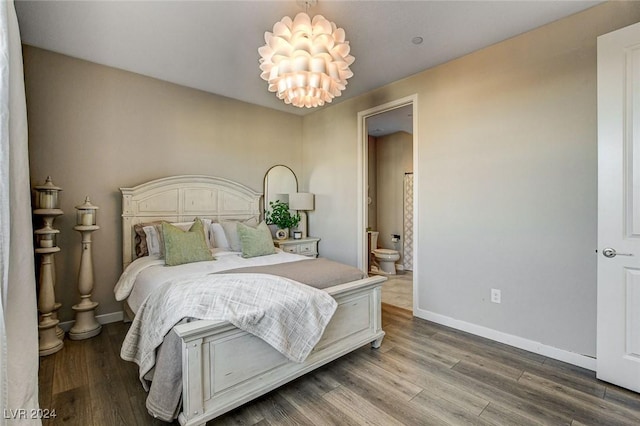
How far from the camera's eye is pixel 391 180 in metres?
5.74

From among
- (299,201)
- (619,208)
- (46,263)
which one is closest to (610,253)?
(619,208)

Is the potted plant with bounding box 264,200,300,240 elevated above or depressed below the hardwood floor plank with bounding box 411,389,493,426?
above

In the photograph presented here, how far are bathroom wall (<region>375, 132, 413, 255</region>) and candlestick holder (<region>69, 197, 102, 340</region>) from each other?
462 centimetres

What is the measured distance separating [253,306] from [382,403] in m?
0.99

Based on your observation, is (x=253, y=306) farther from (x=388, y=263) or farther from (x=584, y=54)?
(x=388, y=263)

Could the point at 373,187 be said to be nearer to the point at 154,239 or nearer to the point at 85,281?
the point at 154,239

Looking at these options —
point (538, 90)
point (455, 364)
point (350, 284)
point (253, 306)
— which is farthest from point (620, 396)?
point (253, 306)

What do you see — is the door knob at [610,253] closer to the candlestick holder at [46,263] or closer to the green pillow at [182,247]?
the green pillow at [182,247]

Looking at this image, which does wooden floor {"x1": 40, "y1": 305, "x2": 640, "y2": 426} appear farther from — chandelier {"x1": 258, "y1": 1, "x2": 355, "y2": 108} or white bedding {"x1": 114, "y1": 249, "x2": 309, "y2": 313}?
chandelier {"x1": 258, "y1": 1, "x2": 355, "y2": 108}

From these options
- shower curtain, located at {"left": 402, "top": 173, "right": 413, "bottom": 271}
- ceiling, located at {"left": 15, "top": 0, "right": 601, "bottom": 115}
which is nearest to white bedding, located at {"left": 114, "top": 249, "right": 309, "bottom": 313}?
ceiling, located at {"left": 15, "top": 0, "right": 601, "bottom": 115}

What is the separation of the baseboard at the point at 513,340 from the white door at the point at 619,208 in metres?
0.19

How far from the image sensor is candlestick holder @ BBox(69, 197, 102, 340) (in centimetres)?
266

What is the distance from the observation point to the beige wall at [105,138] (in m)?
2.71

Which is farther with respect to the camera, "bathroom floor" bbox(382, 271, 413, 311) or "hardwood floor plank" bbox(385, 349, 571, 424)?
"bathroom floor" bbox(382, 271, 413, 311)
